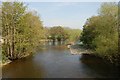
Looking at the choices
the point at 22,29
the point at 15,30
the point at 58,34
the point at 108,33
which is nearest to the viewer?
the point at 108,33

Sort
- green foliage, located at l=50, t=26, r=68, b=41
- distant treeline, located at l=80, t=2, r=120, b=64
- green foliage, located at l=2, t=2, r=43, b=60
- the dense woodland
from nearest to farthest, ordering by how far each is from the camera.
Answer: distant treeline, located at l=80, t=2, r=120, b=64
the dense woodland
green foliage, located at l=2, t=2, r=43, b=60
green foliage, located at l=50, t=26, r=68, b=41

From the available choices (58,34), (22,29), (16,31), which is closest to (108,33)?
(22,29)

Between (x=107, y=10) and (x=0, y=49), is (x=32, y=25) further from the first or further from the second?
(x=107, y=10)

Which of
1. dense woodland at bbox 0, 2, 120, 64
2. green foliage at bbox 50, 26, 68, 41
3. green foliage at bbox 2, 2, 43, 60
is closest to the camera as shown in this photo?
dense woodland at bbox 0, 2, 120, 64

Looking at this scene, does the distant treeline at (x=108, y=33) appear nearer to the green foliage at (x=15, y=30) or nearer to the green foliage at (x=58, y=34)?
the green foliage at (x=15, y=30)

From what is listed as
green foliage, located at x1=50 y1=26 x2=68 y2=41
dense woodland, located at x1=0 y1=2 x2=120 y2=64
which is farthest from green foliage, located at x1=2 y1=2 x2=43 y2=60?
green foliage, located at x1=50 y1=26 x2=68 y2=41

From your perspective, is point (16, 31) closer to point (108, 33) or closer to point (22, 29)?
point (22, 29)

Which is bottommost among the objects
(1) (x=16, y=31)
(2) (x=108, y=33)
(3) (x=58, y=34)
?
(3) (x=58, y=34)

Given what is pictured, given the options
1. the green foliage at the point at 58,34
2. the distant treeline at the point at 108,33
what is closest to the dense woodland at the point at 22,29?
the distant treeline at the point at 108,33

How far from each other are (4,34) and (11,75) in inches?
403

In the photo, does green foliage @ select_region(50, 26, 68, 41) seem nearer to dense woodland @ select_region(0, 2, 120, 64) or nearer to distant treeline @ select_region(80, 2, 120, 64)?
dense woodland @ select_region(0, 2, 120, 64)

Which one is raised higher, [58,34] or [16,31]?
[16,31]

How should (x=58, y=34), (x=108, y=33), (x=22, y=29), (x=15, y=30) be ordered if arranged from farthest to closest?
1. (x=58, y=34)
2. (x=22, y=29)
3. (x=15, y=30)
4. (x=108, y=33)

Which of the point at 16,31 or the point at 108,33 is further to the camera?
the point at 16,31
